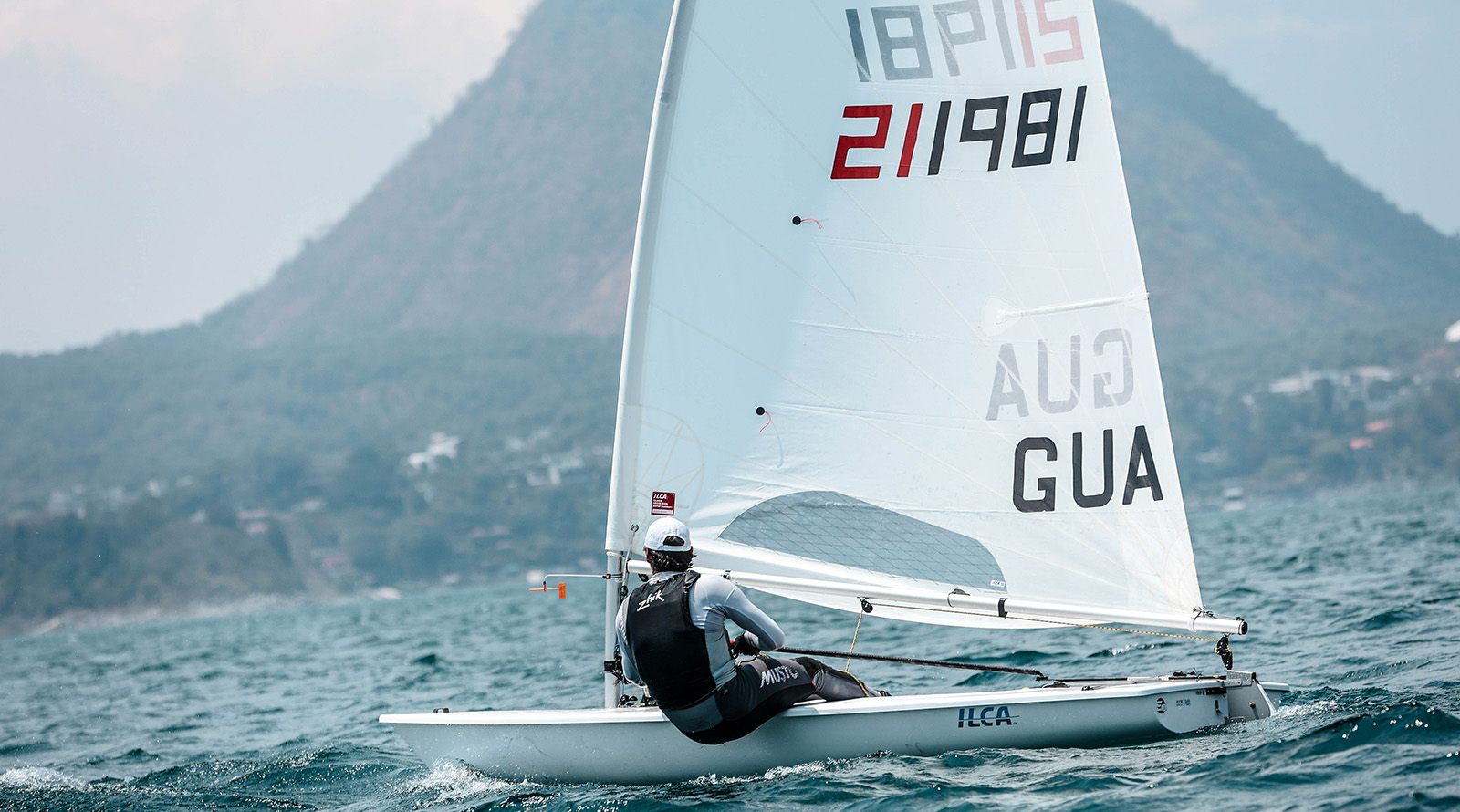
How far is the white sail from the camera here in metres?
6.66

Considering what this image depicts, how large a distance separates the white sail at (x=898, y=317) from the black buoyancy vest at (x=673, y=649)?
0.68 m

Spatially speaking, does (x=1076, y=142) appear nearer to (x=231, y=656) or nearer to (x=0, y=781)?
(x=0, y=781)

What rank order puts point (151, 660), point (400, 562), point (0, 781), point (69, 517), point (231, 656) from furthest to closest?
point (400, 562) < point (69, 517) < point (151, 660) < point (231, 656) < point (0, 781)

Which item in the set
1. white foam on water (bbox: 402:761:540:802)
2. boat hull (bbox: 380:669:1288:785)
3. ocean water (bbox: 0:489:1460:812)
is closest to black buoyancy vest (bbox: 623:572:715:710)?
boat hull (bbox: 380:669:1288:785)

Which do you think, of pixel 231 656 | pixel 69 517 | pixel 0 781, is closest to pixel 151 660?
pixel 231 656

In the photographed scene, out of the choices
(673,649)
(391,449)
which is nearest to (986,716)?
(673,649)

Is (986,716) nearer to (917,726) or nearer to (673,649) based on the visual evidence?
(917,726)

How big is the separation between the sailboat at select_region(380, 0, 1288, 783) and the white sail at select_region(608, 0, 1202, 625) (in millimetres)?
10

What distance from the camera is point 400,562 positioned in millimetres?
109875

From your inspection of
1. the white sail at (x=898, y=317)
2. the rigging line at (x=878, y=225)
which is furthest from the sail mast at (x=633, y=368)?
the rigging line at (x=878, y=225)

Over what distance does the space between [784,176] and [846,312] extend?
758mm

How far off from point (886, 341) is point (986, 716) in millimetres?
1909

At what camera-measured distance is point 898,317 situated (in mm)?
6828

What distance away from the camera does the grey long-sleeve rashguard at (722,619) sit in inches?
241
